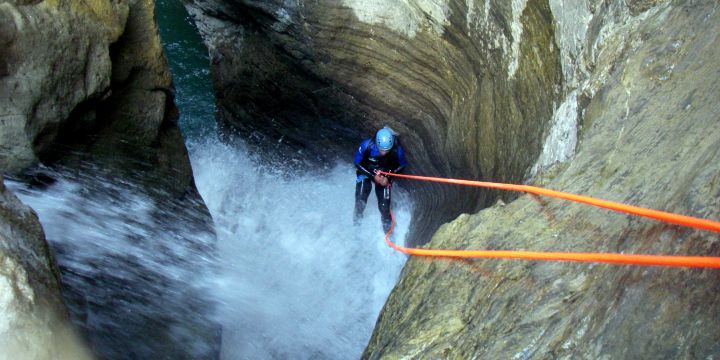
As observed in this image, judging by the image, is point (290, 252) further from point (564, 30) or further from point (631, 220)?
point (631, 220)

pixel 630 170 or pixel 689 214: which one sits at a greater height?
pixel 630 170

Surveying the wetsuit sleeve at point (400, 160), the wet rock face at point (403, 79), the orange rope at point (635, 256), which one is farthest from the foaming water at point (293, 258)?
the orange rope at point (635, 256)

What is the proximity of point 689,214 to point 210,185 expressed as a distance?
6993 millimetres

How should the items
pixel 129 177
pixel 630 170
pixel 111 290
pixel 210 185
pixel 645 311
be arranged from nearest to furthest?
pixel 645 311 < pixel 630 170 < pixel 111 290 < pixel 129 177 < pixel 210 185

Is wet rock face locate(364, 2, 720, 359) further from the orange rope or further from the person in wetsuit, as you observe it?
the person in wetsuit

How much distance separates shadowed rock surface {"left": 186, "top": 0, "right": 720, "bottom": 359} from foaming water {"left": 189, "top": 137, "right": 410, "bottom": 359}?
3.66 ft

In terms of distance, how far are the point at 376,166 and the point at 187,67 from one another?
385cm

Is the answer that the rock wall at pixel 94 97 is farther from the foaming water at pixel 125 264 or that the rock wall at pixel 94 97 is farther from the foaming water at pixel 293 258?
the foaming water at pixel 293 258

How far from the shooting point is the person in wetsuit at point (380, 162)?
6387 mm

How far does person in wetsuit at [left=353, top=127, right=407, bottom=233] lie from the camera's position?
6387 millimetres

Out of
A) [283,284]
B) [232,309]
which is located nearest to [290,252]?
[283,284]

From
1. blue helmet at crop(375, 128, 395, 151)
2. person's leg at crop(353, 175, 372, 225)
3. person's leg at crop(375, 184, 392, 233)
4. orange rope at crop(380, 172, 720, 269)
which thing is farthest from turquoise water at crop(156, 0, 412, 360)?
orange rope at crop(380, 172, 720, 269)

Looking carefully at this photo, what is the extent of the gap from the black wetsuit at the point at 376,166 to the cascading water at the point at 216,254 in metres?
0.85

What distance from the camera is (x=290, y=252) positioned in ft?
24.7
